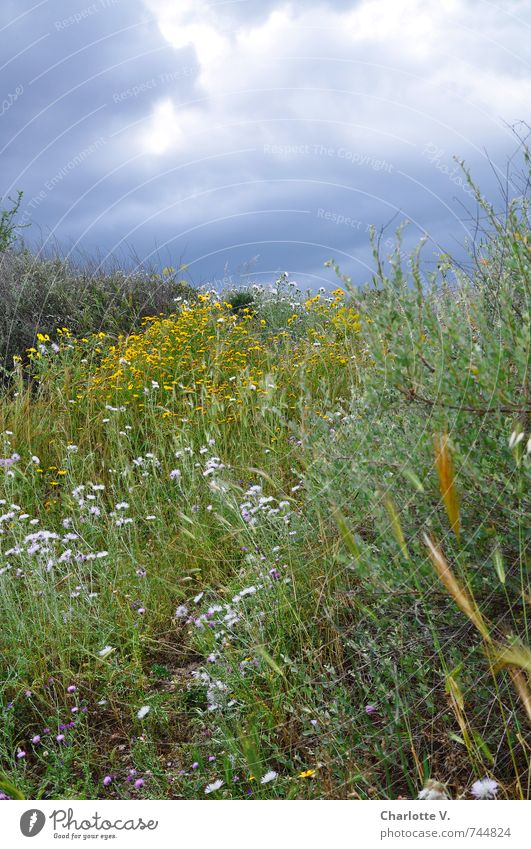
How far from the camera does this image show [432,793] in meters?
1.93

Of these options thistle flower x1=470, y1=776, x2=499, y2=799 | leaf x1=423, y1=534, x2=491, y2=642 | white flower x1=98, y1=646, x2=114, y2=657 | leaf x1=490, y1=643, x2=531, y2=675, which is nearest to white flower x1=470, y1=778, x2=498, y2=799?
thistle flower x1=470, y1=776, x2=499, y2=799

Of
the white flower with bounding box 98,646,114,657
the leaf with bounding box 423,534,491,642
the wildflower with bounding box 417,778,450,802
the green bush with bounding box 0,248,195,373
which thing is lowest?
the wildflower with bounding box 417,778,450,802

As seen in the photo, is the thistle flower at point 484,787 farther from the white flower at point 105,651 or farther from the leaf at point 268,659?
the white flower at point 105,651

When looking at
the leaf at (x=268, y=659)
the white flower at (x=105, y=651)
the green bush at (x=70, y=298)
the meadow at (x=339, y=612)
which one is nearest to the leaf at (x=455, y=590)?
the meadow at (x=339, y=612)

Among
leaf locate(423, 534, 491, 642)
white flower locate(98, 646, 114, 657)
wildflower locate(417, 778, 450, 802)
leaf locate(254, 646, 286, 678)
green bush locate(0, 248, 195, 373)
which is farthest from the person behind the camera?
green bush locate(0, 248, 195, 373)

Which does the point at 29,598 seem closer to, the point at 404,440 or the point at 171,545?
the point at 171,545

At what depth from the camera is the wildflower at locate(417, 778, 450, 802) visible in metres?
1.91

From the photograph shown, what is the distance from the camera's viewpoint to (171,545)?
4.11 metres

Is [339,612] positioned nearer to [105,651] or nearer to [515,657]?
[105,651]

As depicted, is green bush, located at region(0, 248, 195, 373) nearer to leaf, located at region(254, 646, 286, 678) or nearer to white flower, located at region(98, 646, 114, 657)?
white flower, located at region(98, 646, 114, 657)

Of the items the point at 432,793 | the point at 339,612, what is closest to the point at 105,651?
the point at 339,612

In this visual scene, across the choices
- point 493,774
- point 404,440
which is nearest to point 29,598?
point 404,440

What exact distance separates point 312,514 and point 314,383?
282cm
